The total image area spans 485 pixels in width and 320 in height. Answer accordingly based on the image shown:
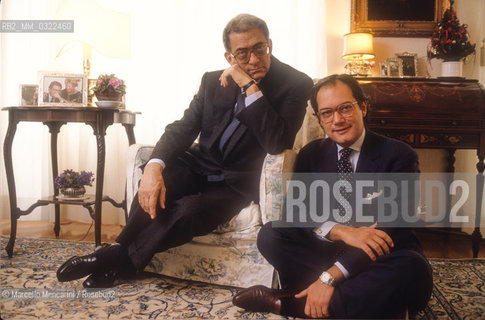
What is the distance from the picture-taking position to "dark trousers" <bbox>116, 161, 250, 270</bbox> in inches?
62.0

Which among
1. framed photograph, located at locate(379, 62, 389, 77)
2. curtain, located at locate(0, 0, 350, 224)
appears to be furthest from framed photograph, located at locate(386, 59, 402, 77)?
curtain, located at locate(0, 0, 350, 224)

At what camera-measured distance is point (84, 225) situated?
9.75 feet

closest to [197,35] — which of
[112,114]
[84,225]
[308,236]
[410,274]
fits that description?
[112,114]

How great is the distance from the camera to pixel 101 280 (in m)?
1.67

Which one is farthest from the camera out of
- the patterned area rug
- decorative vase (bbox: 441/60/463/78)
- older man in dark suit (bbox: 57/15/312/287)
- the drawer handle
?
decorative vase (bbox: 441/60/463/78)

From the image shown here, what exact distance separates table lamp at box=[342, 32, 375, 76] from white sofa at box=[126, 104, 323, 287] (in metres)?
1.34

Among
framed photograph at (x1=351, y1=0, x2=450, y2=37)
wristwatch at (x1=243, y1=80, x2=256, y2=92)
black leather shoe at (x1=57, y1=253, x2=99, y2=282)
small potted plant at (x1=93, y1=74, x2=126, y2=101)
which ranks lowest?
black leather shoe at (x1=57, y1=253, x2=99, y2=282)

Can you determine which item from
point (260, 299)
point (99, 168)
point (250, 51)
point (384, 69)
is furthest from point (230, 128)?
point (384, 69)

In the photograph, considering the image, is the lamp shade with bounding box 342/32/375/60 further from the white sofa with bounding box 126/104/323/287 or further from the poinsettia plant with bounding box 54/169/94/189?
the poinsettia plant with bounding box 54/169/94/189

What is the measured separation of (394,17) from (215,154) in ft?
6.44

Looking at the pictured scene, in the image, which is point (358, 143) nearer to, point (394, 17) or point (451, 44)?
point (451, 44)

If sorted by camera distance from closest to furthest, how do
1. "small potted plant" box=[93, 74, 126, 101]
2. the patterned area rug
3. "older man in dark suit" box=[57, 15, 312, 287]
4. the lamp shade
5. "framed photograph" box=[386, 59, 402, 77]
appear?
the patterned area rug → "older man in dark suit" box=[57, 15, 312, 287] → "small potted plant" box=[93, 74, 126, 101] → the lamp shade → "framed photograph" box=[386, 59, 402, 77]

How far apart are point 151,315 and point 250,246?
1.58 feet

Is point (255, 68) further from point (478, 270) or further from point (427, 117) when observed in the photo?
point (478, 270)
